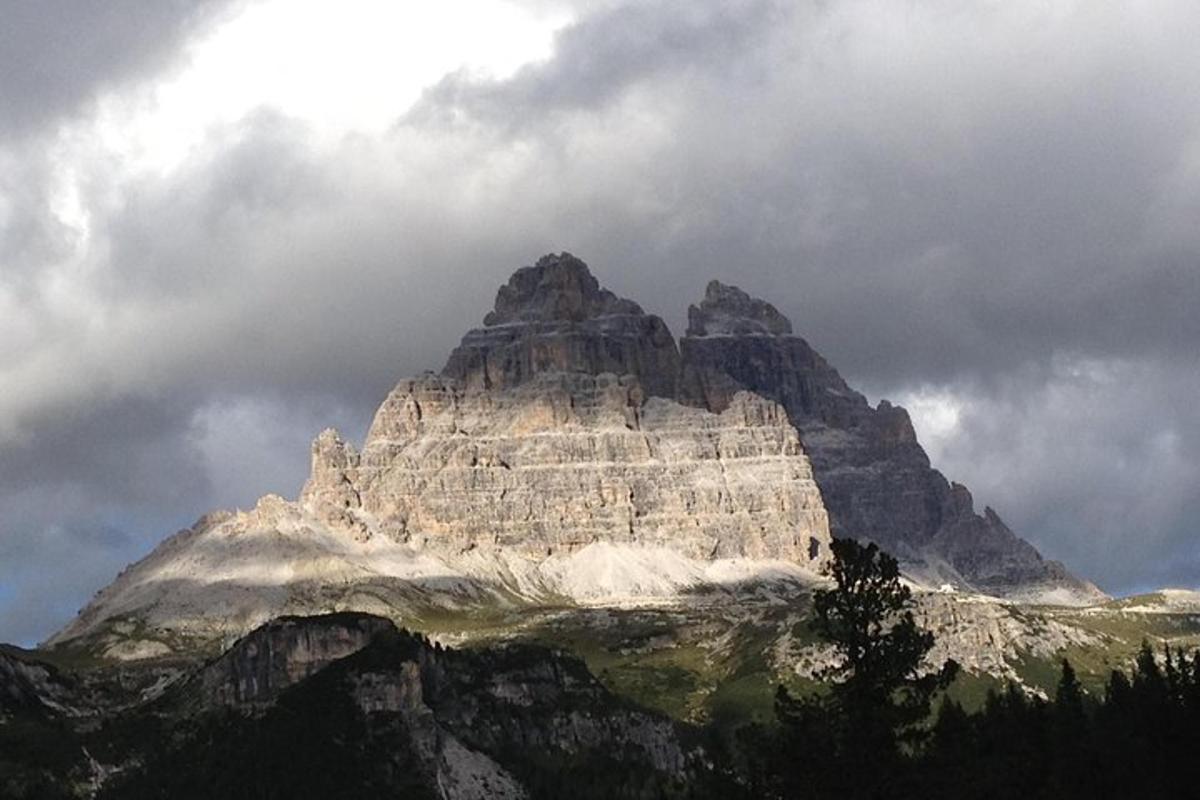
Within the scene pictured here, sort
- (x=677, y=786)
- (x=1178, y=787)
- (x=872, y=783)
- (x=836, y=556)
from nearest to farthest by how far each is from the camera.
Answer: (x=872, y=783)
(x=836, y=556)
(x=1178, y=787)
(x=677, y=786)

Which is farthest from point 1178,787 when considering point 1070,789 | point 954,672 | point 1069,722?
point 1069,722

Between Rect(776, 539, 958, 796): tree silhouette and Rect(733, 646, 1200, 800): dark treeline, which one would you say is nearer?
Rect(776, 539, 958, 796): tree silhouette

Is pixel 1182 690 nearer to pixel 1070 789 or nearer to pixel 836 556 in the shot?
pixel 1070 789

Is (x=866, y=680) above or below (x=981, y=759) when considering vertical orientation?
below

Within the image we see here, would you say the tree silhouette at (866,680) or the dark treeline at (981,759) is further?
the dark treeline at (981,759)

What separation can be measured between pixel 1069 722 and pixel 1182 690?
11.7 metres

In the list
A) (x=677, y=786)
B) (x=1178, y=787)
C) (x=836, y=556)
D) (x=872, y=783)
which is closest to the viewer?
(x=872, y=783)

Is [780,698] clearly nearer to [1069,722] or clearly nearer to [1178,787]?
[1178,787]

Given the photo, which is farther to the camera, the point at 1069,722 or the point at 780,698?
the point at 1069,722

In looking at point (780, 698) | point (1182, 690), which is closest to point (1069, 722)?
point (1182, 690)

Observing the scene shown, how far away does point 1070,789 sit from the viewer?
6289 inches

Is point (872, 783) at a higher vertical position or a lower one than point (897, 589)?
lower

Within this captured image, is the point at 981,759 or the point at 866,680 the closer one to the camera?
the point at 866,680

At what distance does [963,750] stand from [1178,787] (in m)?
16.3
